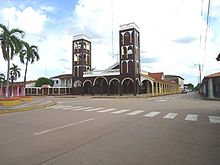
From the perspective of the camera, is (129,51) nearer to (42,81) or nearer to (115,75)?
(115,75)

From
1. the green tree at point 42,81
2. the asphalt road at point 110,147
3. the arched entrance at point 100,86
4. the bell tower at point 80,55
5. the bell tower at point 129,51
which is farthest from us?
the green tree at point 42,81

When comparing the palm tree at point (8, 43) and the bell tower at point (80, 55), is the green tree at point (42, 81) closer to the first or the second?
the bell tower at point (80, 55)

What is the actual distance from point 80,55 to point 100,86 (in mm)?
11320

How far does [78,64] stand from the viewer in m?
65.1

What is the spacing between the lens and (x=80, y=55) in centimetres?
6512

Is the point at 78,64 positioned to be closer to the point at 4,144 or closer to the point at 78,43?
the point at 78,43

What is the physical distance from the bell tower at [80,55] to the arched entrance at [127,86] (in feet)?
45.4

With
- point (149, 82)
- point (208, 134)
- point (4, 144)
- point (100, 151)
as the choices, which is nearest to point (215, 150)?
point (208, 134)

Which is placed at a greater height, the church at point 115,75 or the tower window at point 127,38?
the tower window at point 127,38

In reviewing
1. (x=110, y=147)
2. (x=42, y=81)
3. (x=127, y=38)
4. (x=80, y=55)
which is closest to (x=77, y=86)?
(x=80, y=55)

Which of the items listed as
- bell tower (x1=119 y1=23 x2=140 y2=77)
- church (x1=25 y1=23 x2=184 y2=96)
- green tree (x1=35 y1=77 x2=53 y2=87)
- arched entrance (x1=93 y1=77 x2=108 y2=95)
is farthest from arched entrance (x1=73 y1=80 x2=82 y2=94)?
green tree (x1=35 y1=77 x2=53 y2=87)

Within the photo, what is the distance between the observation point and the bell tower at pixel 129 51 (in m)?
53.7

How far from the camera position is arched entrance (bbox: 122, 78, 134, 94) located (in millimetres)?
55750

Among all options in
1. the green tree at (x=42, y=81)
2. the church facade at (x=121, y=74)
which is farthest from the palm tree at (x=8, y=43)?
the green tree at (x=42, y=81)
